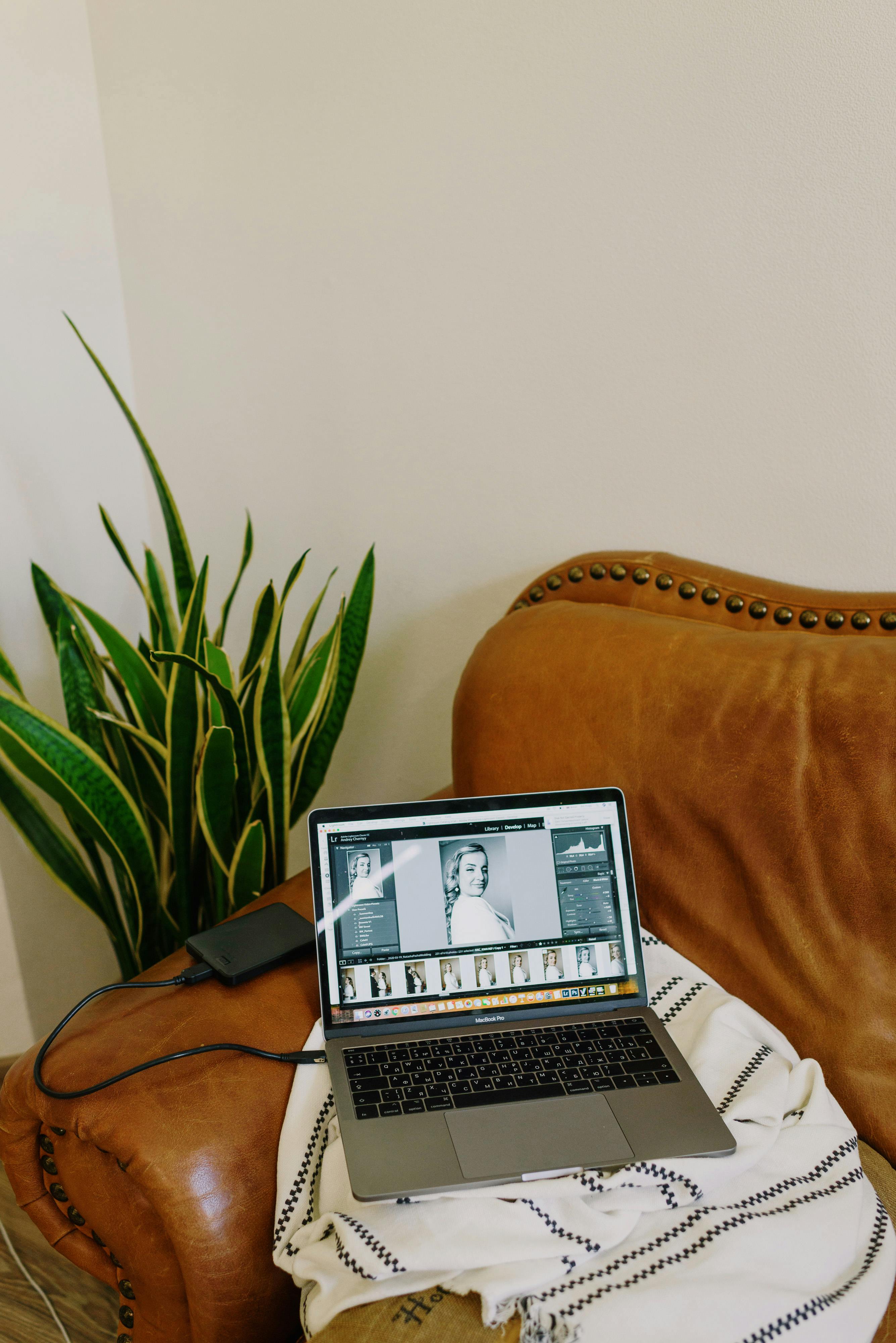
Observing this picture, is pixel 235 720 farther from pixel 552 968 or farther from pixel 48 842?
pixel 552 968

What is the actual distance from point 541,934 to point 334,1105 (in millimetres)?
251

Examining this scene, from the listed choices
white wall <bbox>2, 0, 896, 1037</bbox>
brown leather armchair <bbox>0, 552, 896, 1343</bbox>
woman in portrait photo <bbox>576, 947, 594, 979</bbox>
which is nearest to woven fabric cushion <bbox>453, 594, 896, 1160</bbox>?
brown leather armchair <bbox>0, 552, 896, 1343</bbox>

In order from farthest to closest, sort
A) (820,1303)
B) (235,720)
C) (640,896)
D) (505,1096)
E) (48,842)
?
(48,842), (235,720), (640,896), (505,1096), (820,1303)

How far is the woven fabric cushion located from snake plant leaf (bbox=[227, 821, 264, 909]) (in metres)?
0.29

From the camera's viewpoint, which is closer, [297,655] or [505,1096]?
[505,1096]

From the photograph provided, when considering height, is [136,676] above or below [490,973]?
above

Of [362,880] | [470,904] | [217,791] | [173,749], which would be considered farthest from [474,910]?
[173,749]

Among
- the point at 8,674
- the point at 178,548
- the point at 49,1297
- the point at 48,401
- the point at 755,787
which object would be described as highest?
the point at 48,401

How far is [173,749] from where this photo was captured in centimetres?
112

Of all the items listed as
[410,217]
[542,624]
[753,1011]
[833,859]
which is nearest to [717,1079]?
[753,1011]

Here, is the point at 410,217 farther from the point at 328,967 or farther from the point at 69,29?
the point at 328,967

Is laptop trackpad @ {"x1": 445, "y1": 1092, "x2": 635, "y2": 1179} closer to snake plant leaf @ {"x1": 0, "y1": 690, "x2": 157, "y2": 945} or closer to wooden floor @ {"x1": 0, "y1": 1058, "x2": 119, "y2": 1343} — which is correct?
snake plant leaf @ {"x1": 0, "y1": 690, "x2": 157, "y2": 945}

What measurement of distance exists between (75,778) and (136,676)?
0.16m

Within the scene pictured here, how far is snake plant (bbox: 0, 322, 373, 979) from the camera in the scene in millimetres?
1052
